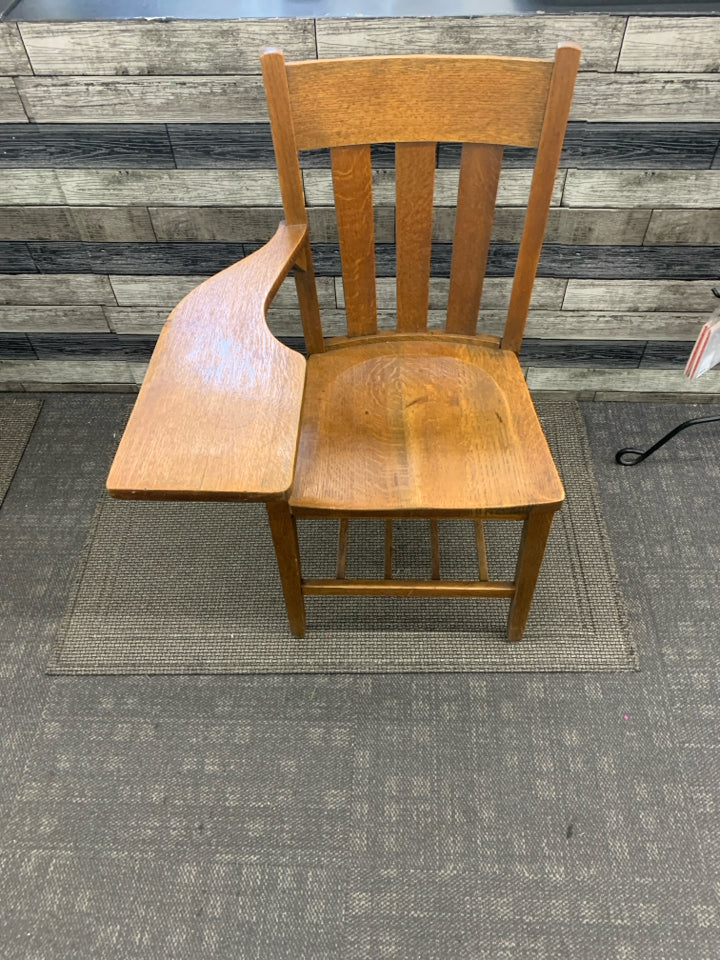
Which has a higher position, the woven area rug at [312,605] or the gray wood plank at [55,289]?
the gray wood plank at [55,289]

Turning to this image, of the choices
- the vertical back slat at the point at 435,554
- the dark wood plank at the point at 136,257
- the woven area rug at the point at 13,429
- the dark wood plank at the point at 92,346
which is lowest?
the woven area rug at the point at 13,429

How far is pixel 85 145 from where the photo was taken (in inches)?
56.9

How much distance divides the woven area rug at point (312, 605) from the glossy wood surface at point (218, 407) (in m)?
0.68

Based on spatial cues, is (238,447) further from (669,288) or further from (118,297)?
(669,288)

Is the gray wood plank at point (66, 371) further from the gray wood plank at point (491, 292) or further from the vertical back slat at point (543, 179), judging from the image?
the vertical back slat at point (543, 179)

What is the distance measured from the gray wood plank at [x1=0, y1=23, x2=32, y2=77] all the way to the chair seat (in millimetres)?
809

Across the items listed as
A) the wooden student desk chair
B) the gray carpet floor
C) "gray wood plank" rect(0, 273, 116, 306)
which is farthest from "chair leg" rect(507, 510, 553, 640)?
"gray wood plank" rect(0, 273, 116, 306)

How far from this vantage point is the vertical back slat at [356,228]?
1128 mm

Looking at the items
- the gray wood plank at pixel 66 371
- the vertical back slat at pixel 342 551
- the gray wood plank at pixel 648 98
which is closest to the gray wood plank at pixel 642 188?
the gray wood plank at pixel 648 98

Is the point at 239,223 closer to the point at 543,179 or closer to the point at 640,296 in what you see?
the point at 543,179

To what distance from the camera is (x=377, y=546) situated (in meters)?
1.60

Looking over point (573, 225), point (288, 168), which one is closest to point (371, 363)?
point (288, 168)

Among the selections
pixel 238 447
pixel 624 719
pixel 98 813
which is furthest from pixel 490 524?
pixel 98 813

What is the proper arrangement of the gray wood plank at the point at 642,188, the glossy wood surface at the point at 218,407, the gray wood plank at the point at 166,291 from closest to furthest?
the glossy wood surface at the point at 218,407
the gray wood plank at the point at 642,188
the gray wood plank at the point at 166,291
